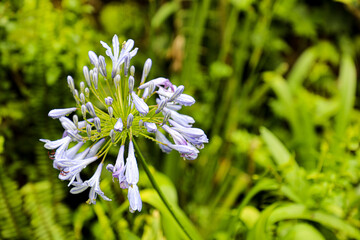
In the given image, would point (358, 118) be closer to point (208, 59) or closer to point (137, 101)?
point (208, 59)

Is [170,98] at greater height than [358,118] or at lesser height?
greater

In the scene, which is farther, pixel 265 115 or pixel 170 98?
pixel 265 115

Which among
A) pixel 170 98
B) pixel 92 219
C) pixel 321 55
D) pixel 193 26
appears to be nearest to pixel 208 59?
pixel 193 26

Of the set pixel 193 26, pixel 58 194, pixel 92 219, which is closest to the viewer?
pixel 58 194

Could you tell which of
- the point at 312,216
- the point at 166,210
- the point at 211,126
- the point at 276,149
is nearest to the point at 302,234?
the point at 312,216

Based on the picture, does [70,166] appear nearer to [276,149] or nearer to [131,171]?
[131,171]

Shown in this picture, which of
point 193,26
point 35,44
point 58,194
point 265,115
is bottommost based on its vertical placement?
point 58,194

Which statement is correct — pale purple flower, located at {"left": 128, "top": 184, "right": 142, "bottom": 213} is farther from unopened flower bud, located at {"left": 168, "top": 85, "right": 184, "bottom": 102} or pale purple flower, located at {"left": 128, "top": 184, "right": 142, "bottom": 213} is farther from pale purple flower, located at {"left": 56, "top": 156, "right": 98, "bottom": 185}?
unopened flower bud, located at {"left": 168, "top": 85, "right": 184, "bottom": 102}

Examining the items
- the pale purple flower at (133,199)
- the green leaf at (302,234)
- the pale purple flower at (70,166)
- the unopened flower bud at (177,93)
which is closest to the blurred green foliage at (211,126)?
the green leaf at (302,234)

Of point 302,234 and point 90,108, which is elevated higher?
point 90,108
